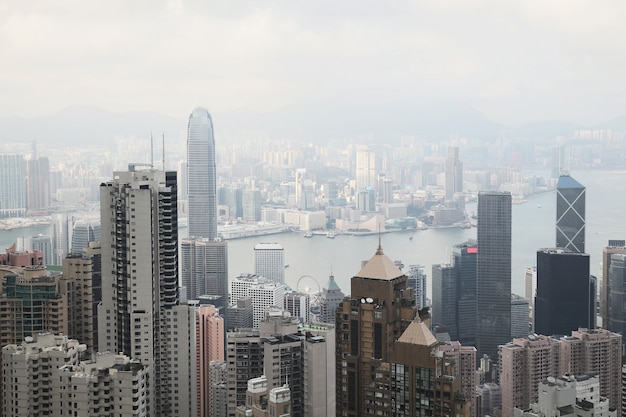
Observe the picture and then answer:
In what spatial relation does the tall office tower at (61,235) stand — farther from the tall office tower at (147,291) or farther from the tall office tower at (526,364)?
the tall office tower at (526,364)

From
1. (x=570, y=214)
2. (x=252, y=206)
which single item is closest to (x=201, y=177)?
(x=252, y=206)

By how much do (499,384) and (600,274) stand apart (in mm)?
2656

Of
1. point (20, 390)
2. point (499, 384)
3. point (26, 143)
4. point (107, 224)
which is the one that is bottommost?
point (499, 384)

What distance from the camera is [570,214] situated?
345 inches

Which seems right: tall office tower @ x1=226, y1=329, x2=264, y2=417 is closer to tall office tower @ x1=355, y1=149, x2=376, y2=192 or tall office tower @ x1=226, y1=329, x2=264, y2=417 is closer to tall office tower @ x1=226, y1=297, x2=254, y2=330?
tall office tower @ x1=226, y1=297, x2=254, y2=330

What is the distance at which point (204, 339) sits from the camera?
5898mm

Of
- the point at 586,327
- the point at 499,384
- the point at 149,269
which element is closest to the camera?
the point at 149,269

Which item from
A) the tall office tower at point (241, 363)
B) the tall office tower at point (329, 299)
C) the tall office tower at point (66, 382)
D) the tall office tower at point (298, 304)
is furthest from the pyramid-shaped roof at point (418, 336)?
the tall office tower at point (298, 304)

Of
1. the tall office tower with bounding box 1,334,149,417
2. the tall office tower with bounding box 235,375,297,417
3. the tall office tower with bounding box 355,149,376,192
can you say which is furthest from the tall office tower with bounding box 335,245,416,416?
the tall office tower with bounding box 355,149,376,192

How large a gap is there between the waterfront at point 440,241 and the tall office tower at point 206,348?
1214 millimetres

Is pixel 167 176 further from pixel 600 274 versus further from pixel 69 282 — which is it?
pixel 600 274

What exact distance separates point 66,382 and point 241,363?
1.51 m

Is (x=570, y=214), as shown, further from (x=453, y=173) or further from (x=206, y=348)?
(x=206, y=348)

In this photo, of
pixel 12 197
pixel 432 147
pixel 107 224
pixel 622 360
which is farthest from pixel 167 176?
pixel 432 147
